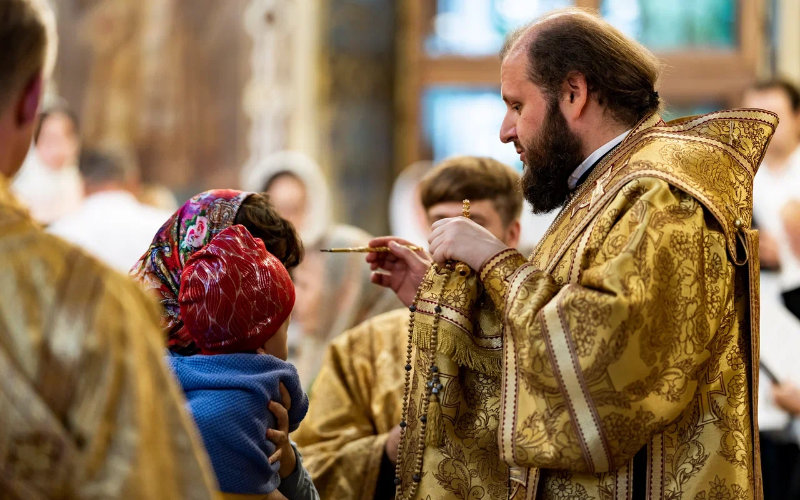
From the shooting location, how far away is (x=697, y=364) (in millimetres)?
2240

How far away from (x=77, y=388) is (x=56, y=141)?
7.04 m

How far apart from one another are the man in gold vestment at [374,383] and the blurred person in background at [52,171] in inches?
207

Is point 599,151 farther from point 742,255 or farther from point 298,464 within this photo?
point 298,464

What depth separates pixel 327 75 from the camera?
30.8ft

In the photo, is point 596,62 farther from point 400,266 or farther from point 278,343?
point 278,343

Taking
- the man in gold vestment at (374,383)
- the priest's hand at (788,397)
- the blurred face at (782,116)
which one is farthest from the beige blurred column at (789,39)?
the man in gold vestment at (374,383)

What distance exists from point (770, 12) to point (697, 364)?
25.5ft

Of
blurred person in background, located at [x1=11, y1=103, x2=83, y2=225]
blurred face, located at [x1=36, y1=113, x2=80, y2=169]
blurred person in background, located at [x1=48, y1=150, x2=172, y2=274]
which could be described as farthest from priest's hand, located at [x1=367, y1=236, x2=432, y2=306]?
blurred face, located at [x1=36, y1=113, x2=80, y2=169]

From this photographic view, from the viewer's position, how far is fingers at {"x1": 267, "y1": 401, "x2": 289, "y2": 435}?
86.6 inches

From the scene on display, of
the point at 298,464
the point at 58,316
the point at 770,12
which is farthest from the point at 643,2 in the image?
the point at 58,316

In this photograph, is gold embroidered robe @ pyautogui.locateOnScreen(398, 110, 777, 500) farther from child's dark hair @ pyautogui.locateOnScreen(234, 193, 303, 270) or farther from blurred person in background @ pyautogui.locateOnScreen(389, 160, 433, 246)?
blurred person in background @ pyautogui.locateOnScreen(389, 160, 433, 246)

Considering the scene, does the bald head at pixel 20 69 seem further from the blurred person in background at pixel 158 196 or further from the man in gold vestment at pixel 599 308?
the blurred person in background at pixel 158 196

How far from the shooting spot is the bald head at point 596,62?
2547mm

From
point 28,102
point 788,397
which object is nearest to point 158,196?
point 788,397
